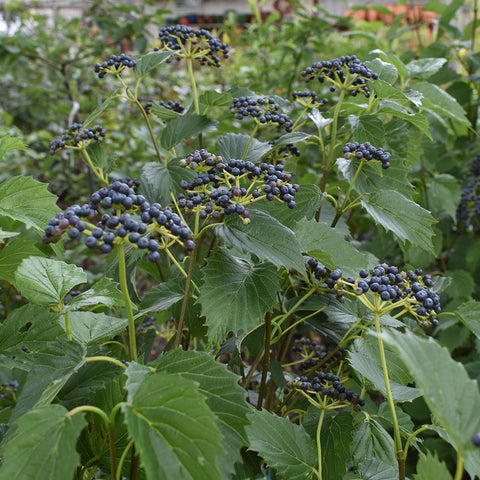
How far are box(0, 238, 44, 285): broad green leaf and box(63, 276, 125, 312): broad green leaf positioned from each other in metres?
0.39

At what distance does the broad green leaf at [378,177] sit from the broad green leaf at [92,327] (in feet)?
3.17

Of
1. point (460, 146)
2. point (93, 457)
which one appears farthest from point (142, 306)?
point (460, 146)

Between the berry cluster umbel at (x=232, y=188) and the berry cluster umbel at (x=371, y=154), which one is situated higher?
the berry cluster umbel at (x=232, y=188)

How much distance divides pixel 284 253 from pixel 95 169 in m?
1.04

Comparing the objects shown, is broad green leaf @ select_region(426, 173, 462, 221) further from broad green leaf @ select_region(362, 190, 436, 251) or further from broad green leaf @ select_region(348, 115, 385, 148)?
broad green leaf @ select_region(362, 190, 436, 251)

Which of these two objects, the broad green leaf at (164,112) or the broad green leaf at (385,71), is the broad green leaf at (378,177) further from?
the broad green leaf at (164,112)

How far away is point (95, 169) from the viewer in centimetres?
185

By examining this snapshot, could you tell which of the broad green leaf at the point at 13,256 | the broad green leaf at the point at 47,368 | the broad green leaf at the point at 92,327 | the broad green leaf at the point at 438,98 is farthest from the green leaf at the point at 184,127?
the broad green leaf at the point at 438,98

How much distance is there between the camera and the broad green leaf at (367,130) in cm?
170

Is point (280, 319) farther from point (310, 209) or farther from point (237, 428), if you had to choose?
point (237, 428)

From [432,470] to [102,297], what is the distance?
89 cm

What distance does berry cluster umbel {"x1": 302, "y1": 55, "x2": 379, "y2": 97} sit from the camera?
5.32ft

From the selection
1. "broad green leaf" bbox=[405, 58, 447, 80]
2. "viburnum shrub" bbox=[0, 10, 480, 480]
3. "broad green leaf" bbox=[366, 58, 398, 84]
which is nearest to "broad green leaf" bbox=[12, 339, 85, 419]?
"viburnum shrub" bbox=[0, 10, 480, 480]

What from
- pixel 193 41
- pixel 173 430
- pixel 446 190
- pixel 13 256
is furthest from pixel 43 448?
pixel 446 190
